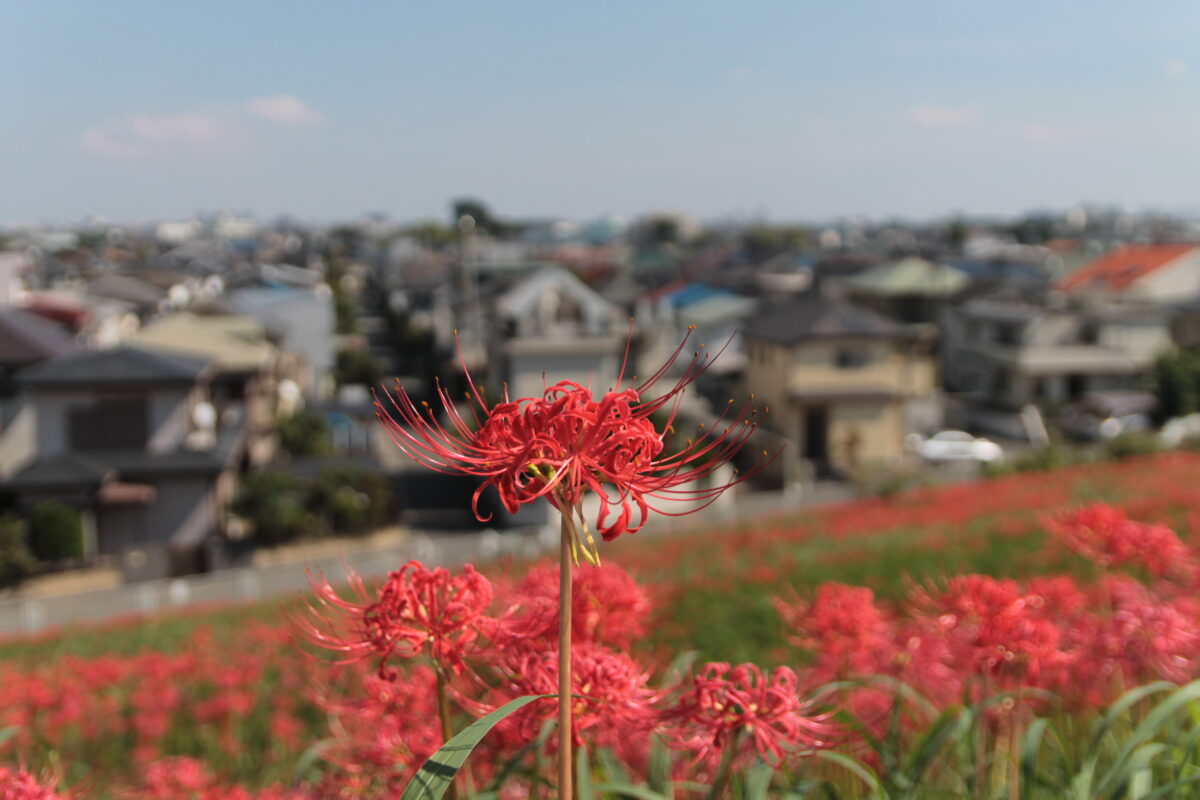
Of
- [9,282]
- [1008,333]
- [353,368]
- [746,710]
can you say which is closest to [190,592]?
[746,710]

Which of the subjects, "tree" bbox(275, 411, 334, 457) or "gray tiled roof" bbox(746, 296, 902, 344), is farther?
"gray tiled roof" bbox(746, 296, 902, 344)

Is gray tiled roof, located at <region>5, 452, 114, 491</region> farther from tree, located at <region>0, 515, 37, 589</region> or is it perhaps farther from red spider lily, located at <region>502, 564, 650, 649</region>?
red spider lily, located at <region>502, 564, 650, 649</region>

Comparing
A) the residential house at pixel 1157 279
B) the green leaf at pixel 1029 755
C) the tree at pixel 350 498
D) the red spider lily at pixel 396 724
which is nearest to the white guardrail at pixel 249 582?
the tree at pixel 350 498

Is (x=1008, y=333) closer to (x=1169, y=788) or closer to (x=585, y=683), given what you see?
(x=1169, y=788)

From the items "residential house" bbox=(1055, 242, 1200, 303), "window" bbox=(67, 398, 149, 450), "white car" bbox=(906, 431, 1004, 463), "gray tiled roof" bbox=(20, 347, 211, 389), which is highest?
"residential house" bbox=(1055, 242, 1200, 303)

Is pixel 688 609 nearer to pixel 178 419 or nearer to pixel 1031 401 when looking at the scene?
pixel 178 419

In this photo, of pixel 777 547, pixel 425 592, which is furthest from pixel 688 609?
pixel 425 592

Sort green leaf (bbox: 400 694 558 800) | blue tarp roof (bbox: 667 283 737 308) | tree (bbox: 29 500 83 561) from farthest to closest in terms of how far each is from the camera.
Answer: blue tarp roof (bbox: 667 283 737 308)
tree (bbox: 29 500 83 561)
green leaf (bbox: 400 694 558 800)

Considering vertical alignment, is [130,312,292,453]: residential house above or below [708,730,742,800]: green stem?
below

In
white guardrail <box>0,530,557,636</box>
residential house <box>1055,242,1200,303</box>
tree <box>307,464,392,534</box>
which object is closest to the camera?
white guardrail <box>0,530,557,636</box>

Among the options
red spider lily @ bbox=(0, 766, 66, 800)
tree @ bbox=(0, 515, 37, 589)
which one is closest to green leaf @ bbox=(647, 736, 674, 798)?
red spider lily @ bbox=(0, 766, 66, 800)
